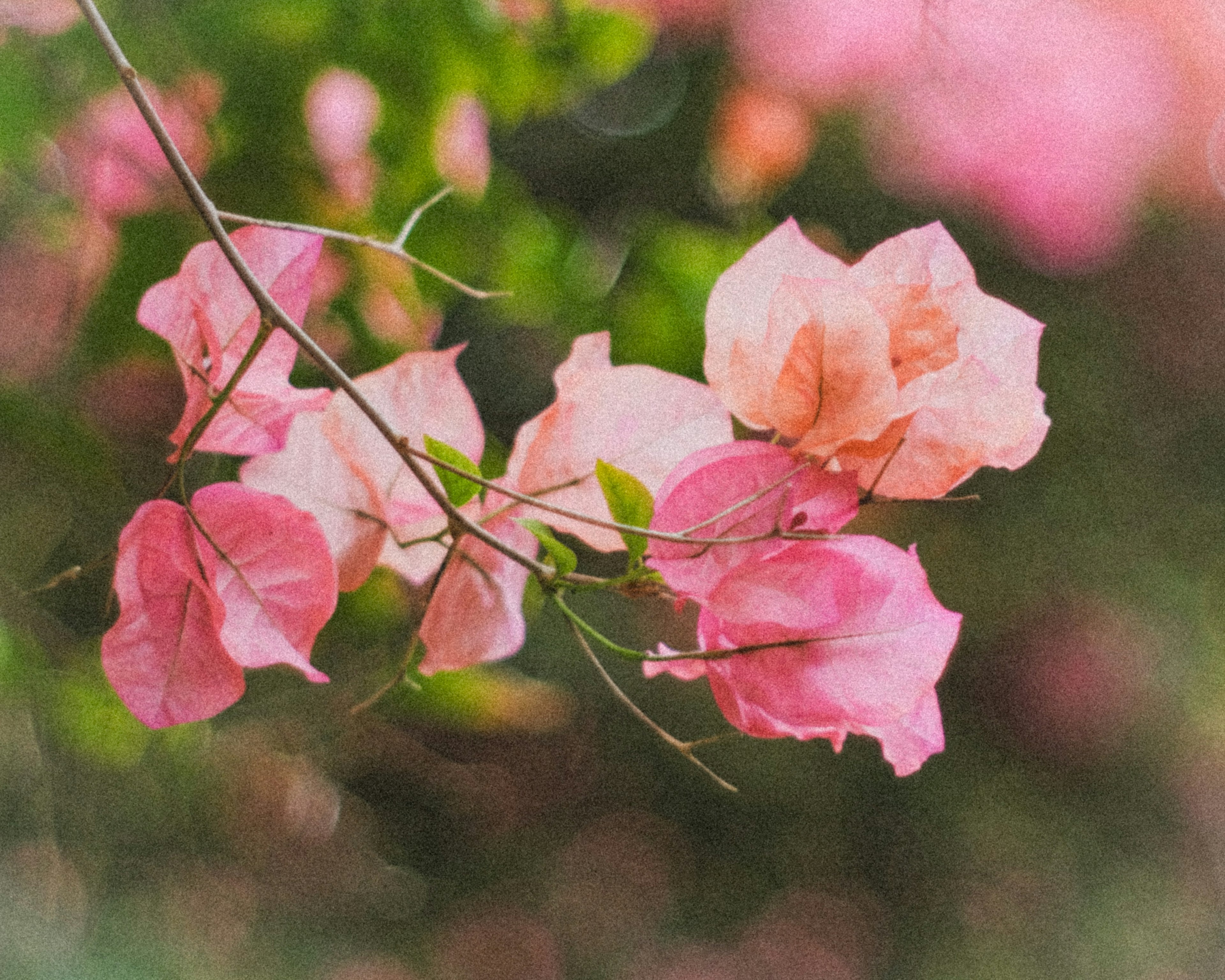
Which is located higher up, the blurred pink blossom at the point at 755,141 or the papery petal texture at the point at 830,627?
the papery petal texture at the point at 830,627

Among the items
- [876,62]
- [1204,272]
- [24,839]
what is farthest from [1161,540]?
[24,839]

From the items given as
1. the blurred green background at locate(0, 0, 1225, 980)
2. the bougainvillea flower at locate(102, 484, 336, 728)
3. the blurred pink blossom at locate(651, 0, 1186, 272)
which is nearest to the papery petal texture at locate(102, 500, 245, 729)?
the bougainvillea flower at locate(102, 484, 336, 728)

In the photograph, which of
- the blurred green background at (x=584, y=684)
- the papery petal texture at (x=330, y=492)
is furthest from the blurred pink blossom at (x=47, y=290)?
the papery petal texture at (x=330, y=492)

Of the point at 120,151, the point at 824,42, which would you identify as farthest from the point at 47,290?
the point at 824,42

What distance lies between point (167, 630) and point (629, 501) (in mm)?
62

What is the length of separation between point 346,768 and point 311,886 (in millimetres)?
77

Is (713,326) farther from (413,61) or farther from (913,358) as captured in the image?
(413,61)

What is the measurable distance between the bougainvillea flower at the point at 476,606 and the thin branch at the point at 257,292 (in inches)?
1.5

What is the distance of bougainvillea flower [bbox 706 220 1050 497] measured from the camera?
0.36 ft

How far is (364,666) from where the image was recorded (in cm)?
32

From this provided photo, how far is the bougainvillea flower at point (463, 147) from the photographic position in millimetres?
289

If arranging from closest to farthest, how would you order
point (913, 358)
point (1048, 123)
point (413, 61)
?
1. point (913, 358)
2. point (413, 61)
3. point (1048, 123)

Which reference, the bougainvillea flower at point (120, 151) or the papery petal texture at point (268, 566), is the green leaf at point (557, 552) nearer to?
the papery petal texture at point (268, 566)

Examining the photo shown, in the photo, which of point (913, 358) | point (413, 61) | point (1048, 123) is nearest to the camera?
point (913, 358)
